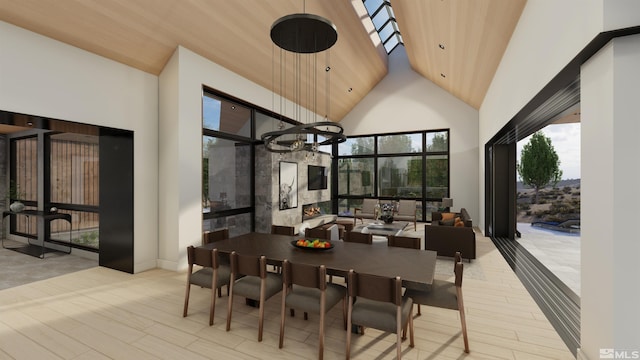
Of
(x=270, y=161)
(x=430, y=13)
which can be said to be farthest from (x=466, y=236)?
(x=270, y=161)

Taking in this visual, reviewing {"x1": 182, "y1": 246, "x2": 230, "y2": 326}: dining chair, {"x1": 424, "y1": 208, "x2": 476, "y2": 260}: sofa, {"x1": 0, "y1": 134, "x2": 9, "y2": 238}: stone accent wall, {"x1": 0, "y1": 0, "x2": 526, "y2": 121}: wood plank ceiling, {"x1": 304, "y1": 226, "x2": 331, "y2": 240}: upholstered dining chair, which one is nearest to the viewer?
{"x1": 182, "y1": 246, "x2": 230, "y2": 326}: dining chair

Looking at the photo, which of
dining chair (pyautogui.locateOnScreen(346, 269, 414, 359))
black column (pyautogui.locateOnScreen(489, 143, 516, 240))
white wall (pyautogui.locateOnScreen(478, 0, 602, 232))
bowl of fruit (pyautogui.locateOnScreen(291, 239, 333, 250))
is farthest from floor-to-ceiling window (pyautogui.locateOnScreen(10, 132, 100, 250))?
black column (pyautogui.locateOnScreen(489, 143, 516, 240))

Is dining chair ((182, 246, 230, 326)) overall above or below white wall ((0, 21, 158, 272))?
below

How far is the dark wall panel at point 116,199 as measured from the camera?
4508mm

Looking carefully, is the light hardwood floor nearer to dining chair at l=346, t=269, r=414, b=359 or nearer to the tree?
dining chair at l=346, t=269, r=414, b=359

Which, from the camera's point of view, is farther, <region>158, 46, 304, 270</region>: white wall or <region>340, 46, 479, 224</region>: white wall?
<region>340, 46, 479, 224</region>: white wall

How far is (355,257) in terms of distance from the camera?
2908 mm

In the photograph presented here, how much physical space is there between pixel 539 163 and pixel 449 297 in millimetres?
7676

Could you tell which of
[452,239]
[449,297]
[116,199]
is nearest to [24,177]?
[116,199]

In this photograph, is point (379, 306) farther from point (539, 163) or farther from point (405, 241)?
point (539, 163)

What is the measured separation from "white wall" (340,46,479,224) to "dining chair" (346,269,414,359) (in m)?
7.46

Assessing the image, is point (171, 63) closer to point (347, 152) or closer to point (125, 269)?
point (125, 269)

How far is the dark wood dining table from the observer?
241 centimetres

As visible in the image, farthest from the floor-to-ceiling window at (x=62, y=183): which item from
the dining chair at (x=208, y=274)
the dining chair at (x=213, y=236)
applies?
the dining chair at (x=208, y=274)
